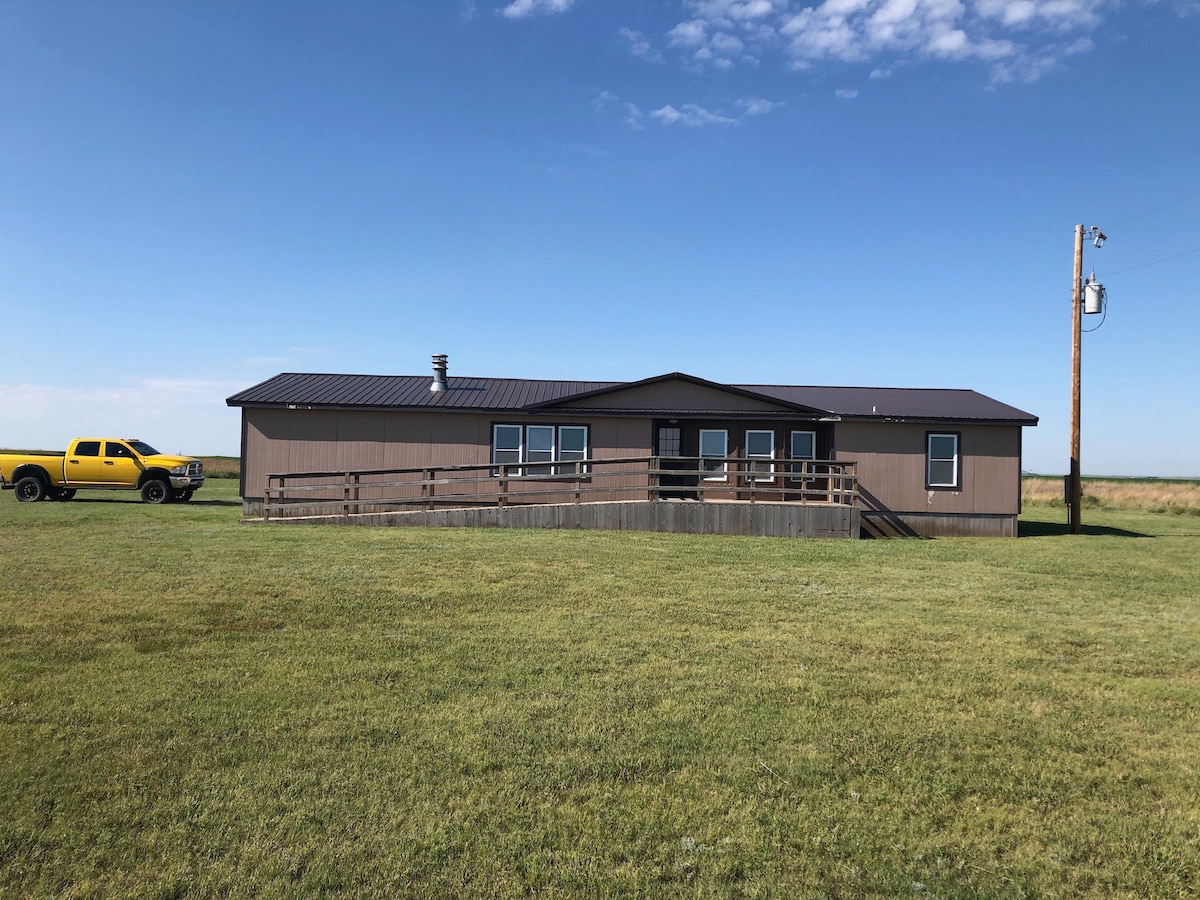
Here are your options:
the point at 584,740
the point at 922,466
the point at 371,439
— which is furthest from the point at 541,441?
the point at 584,740

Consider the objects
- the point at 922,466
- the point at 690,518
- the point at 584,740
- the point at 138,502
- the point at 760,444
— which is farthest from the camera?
the point at 138,502

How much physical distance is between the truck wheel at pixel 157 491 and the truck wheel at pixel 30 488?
3163 millimetres

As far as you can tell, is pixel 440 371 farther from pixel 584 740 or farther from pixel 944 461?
pixel 584 740

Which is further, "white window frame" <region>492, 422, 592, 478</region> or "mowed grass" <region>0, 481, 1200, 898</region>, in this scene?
"white window frame" <region>492, 422, 592, 478</region>

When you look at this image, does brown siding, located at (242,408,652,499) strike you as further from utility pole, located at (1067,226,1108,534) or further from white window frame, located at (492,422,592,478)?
utility pole, located at (1067,226,1108,534)

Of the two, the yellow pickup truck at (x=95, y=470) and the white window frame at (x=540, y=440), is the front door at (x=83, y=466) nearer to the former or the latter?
the yellow pickup truck at (x=95, y=470)

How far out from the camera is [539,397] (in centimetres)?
2173

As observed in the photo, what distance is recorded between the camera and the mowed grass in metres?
3.53

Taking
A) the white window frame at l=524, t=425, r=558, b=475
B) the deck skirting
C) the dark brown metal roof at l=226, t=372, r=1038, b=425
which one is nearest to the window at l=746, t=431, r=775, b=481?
the dark brown metal roof at l=226, t=372, r=1038, b=425

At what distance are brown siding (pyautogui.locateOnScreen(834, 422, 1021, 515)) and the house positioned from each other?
0.03m

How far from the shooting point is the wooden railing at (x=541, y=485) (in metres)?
18.2

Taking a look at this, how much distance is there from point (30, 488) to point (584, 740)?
86.8 ft

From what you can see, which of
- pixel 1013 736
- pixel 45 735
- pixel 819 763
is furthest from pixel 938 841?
pixel 45 735

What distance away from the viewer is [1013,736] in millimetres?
5098
